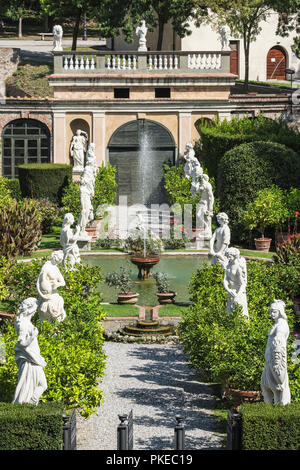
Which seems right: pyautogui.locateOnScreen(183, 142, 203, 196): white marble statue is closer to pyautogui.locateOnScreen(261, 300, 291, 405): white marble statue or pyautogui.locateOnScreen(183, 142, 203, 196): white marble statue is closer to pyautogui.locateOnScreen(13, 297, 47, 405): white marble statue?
pyautogui.locateOnScreen(261, 300, 291, 405): white marble statue

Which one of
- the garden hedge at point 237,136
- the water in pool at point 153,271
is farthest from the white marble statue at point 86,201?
the garden hedge at point 237,136

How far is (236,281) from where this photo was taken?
58.9ft

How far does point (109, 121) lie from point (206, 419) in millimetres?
25254

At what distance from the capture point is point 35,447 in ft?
42.8

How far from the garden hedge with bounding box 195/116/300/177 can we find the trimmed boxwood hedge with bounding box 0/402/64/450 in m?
21.2

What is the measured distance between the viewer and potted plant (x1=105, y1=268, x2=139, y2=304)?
76.4 feet

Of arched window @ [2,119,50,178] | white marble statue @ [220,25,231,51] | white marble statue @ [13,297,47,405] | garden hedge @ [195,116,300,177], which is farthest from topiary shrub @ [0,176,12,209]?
white marble statue @ [13,297,47,405]

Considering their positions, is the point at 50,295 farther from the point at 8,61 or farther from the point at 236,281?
the point at 8,61

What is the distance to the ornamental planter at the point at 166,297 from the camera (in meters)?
23.3

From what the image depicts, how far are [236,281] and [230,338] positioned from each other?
218 cm

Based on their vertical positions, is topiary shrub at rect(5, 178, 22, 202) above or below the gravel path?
above

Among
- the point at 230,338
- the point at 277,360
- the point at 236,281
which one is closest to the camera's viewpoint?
the point at 277,360

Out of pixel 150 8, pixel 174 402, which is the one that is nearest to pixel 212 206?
pixel 174 402

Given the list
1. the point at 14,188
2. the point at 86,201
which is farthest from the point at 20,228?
the point at 14,188
